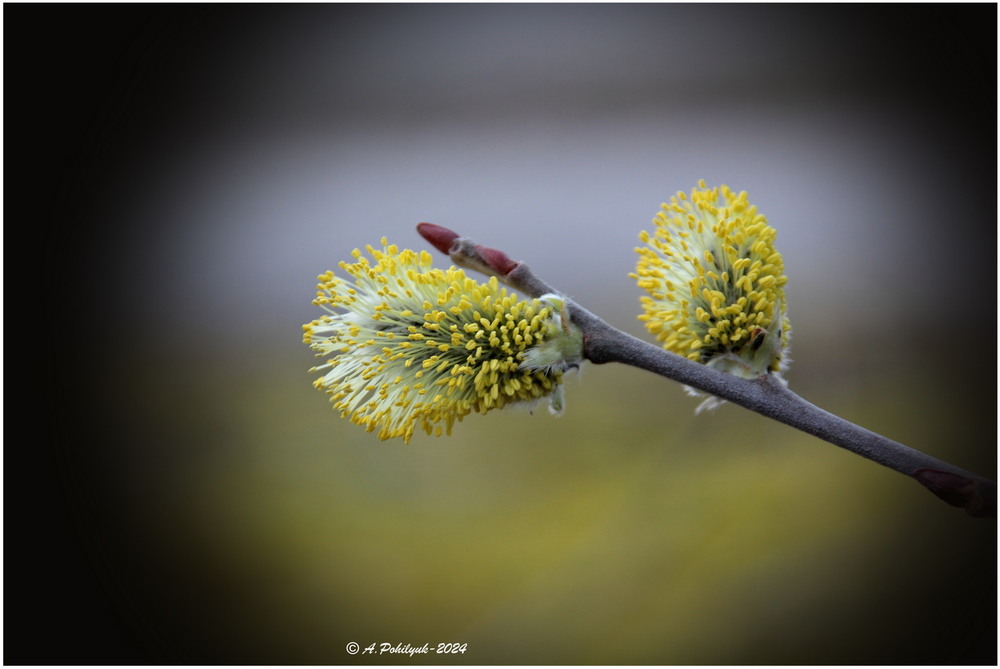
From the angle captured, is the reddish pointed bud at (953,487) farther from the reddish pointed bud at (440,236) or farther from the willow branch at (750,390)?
the reddish pointed bud at (440,236)

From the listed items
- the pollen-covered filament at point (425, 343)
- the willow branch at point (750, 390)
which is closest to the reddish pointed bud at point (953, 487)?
the willow branch at point (750, 390)

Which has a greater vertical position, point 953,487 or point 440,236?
point 440,236

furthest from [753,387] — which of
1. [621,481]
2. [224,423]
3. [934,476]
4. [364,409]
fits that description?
[224,423]

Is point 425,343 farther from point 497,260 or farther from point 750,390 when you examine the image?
point 750,390

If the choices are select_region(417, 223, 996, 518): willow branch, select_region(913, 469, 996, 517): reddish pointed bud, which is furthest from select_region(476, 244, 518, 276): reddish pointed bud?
select_region(913, 469, 996, 517): reddish pointed bud

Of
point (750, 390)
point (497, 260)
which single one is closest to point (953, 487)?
point (750, 390)

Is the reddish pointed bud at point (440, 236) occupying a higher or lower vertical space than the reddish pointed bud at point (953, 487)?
higher

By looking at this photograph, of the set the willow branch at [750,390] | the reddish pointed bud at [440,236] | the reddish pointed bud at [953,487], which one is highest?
the reddish pointed bud at [440,236]

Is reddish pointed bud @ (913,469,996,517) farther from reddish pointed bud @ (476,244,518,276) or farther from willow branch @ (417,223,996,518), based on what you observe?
reddish pointed bud @ (476,244,518,276)
